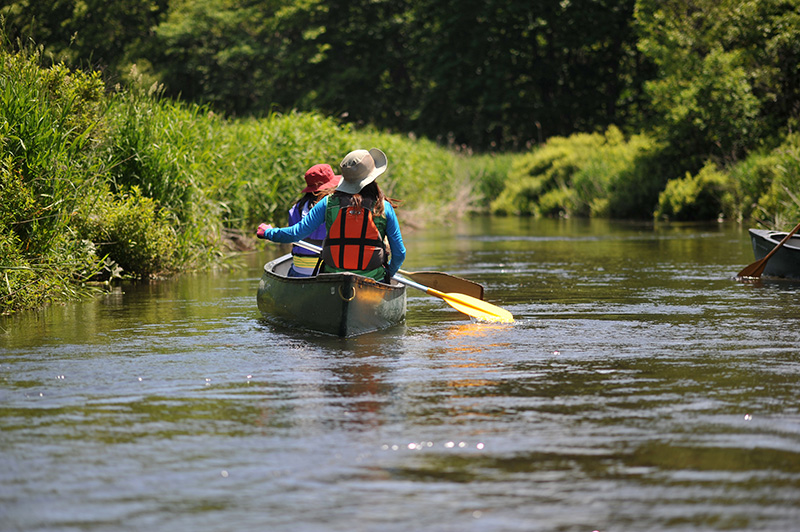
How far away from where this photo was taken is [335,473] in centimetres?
455

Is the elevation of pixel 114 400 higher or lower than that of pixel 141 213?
lower

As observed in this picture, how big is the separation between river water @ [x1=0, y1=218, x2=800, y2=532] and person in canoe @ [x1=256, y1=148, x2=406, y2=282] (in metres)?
0.66

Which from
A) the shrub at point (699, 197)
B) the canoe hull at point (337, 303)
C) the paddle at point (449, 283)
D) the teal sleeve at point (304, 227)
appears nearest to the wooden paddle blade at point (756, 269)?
the paddle at point (449, 283)

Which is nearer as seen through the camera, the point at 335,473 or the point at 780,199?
the point at 335,473

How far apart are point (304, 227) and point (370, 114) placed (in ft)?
144

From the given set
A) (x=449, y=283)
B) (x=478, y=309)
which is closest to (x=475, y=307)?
(x=478, y=309)

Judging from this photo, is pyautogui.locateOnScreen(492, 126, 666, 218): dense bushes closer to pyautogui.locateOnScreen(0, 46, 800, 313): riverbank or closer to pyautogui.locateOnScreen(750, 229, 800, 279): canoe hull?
pyautogui.locateOnScreen(0, 46, 800, 313): riverbank

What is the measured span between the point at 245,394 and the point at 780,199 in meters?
16.7

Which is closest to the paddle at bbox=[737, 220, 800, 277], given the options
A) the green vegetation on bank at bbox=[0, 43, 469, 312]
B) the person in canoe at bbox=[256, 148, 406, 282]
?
the person in canoe at bbox=[256, 148, 406, 282]

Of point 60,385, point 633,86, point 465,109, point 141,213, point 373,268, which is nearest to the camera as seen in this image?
point 60,385

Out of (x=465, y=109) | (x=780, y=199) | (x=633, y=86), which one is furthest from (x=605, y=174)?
(x=465, y=109)

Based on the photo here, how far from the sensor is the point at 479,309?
938 centimetres

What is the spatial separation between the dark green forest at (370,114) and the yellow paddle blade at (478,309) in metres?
3.81

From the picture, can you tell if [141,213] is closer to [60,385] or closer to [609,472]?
[60,385]
